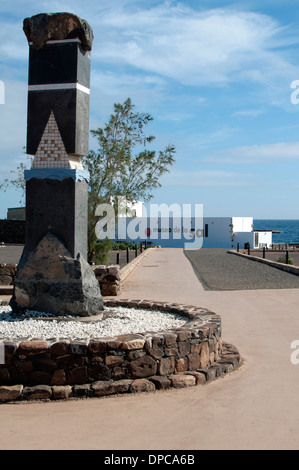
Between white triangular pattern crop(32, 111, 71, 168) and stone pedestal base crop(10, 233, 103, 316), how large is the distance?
3.09ft

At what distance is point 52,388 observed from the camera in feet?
15.1

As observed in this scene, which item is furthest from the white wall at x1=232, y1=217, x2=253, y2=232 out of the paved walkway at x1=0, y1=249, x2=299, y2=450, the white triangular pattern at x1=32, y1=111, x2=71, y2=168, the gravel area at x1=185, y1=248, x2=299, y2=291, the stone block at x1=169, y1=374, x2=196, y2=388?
the stone block at x1=169, y1=374, x2=196, y2=388

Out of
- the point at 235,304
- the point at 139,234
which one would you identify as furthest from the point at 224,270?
the point at 139,234

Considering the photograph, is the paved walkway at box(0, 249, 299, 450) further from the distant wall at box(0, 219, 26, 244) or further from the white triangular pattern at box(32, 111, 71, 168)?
the distant wall at box(0, 219, 26, 244)

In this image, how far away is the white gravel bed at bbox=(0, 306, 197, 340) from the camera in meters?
5.48

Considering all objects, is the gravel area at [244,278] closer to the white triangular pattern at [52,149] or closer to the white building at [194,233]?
the white triangular pattern at [52,149]

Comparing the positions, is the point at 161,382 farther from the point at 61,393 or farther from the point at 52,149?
the point at 52,149

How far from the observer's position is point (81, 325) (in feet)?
19.4

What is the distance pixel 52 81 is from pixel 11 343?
3.47 m

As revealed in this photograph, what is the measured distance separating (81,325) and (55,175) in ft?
6.42

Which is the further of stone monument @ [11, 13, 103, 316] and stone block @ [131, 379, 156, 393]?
stone monument @ [11, 13, 103, 316]

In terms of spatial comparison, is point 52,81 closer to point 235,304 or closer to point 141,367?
point 141,367

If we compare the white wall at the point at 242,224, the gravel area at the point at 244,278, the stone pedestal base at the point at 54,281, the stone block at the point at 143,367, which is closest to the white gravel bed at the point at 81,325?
the stone pedestal base at the point at 54,281

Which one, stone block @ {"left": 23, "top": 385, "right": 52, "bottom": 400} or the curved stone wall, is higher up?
the curved stone wall
